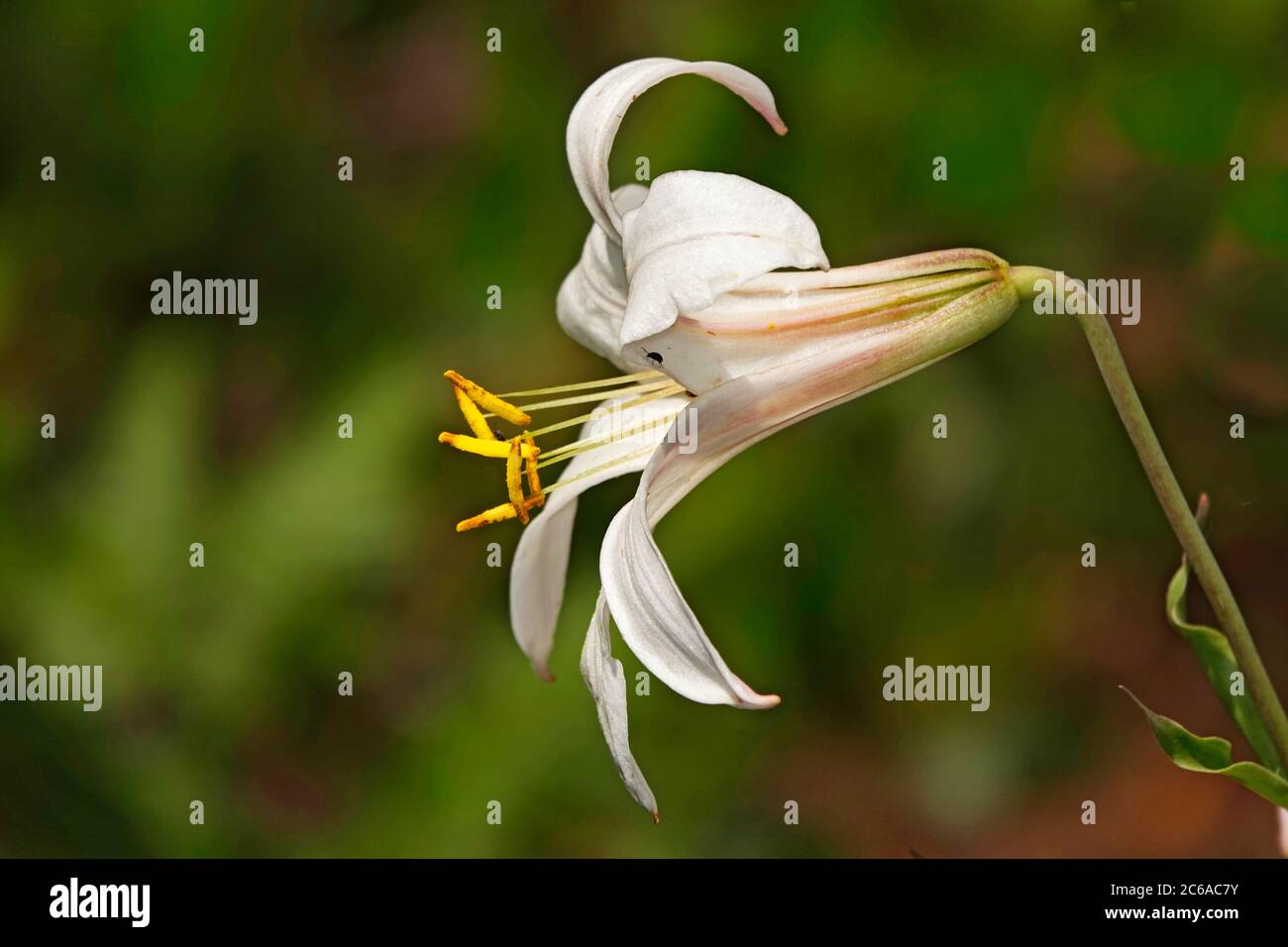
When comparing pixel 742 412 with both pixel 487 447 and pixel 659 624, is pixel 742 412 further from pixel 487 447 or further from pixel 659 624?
pixel 487 447

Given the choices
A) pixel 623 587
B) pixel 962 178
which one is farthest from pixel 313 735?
pixel 962 178

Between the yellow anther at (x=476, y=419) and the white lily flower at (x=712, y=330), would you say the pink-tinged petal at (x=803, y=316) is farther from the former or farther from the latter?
the yellow anther at (x=476, y=419)

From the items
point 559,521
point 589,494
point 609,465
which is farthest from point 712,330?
point 589,494

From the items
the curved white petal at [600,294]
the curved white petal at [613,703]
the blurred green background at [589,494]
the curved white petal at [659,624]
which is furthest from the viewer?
the blurred green background at [589,494]

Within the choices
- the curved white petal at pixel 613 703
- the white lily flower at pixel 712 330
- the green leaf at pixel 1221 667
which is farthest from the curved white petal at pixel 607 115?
the green leaf at pixel 1221 667

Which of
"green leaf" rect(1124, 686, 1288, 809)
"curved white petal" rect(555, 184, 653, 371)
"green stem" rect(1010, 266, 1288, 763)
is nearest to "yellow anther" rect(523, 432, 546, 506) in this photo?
"curved white petal" rect(555, 184, 653, 371)

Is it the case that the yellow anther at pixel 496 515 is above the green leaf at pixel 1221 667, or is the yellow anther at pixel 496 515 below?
above

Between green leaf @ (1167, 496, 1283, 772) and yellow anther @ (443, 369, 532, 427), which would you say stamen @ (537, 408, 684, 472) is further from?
green leaf @ (1167, 496, 1283, 772)
